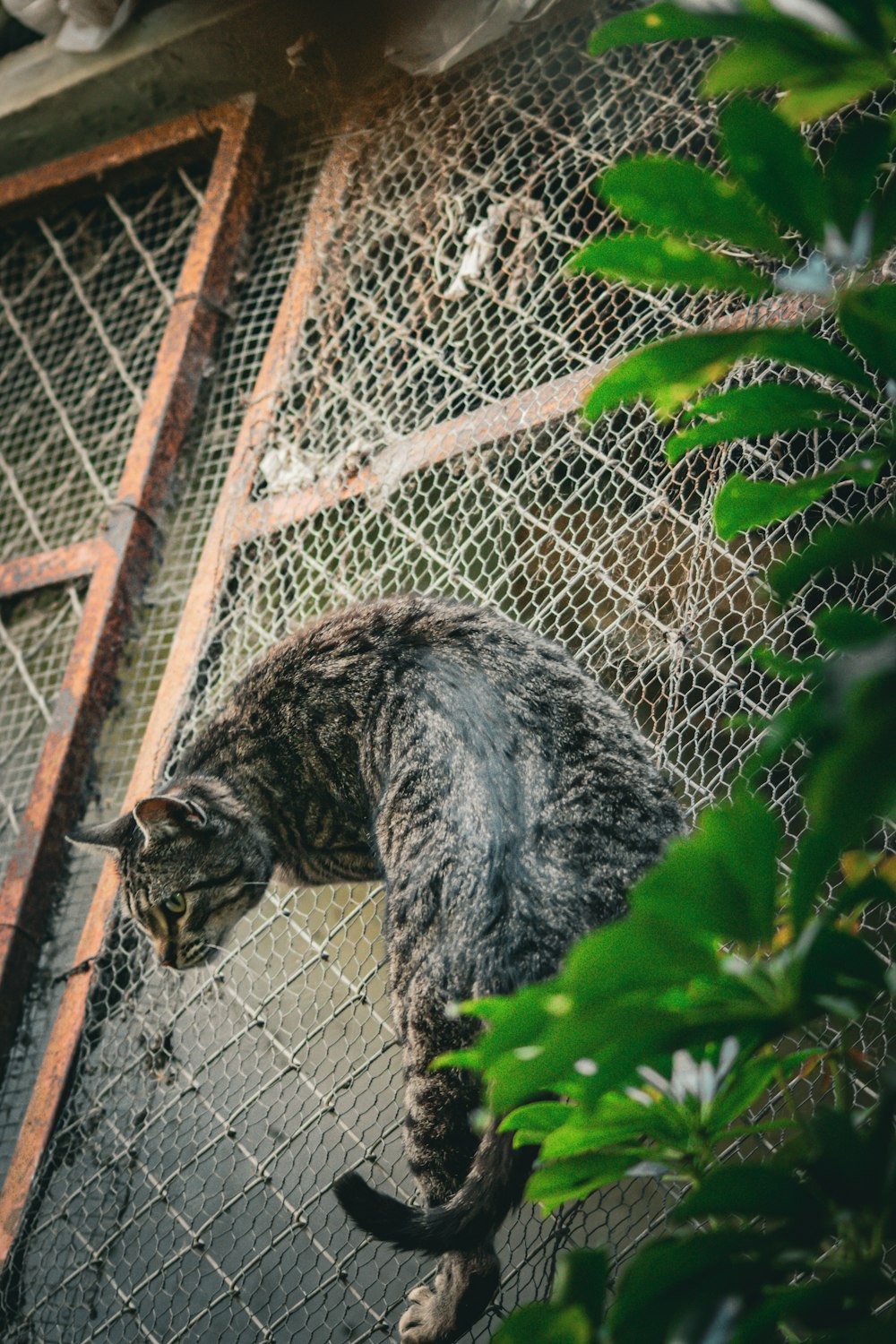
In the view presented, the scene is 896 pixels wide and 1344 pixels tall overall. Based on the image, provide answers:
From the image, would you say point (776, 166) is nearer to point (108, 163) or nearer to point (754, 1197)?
point (754, 1197)

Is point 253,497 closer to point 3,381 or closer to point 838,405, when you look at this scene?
point 3,381

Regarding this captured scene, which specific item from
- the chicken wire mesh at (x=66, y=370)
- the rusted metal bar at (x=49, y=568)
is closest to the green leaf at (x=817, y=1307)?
the rusted metal bar at (x=49, y=568)

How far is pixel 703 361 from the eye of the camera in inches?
33.9

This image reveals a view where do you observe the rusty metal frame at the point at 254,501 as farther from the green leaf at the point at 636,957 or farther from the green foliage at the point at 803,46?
the green leaf at the point at 636,957

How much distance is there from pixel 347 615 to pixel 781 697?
0.89 metres

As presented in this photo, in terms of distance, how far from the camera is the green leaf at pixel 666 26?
70 centimetres

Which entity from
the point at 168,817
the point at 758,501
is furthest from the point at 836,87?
the point at 168,817

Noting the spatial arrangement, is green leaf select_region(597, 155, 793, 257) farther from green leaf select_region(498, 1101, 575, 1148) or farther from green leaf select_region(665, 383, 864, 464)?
green leaf select_region(498, 1101, 575, 1148)

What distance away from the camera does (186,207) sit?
331 cm

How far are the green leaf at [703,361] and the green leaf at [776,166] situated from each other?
82mm

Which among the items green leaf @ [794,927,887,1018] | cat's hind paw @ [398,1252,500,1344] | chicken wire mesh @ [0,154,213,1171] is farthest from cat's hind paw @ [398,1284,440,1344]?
chicken wire mesh @ [0,154,213,1171]

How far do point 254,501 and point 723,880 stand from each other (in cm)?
219

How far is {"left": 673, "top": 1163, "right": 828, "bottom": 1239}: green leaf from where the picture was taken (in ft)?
2.31

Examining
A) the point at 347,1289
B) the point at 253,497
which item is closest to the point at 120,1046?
the point at 347,1289
